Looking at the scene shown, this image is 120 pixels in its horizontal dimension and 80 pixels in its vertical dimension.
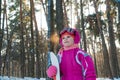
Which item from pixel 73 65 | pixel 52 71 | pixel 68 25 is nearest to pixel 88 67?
pixel 73 65

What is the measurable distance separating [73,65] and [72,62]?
4cm

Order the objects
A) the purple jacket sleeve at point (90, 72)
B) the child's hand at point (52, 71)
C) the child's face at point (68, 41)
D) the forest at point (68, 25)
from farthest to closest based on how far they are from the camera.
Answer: the forest at point (68, 25)
the child's face at point (68, 41)
the child's hand at point (52, 71)
the purple jacket sleeve at point (90, 72)

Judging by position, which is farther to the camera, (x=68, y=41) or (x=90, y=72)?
(x=68, y=41)

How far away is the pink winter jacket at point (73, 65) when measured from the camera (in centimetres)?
355

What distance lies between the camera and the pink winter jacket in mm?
3549

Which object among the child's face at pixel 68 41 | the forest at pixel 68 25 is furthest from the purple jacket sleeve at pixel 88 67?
the forest at pixel 68 25

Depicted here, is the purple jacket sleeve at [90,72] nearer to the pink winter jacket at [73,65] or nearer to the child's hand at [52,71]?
the pink winter jacket at [73,65]

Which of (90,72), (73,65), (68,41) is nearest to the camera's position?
(90,72)

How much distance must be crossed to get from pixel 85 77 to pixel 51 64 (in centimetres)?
44

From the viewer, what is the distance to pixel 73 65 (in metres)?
3.68

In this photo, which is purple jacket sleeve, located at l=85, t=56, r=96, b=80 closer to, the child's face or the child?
the child

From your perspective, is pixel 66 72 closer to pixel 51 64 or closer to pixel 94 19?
pixel 51 64

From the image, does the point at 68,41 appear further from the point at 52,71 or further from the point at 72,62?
the point at 52,71

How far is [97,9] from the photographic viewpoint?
2555cm
